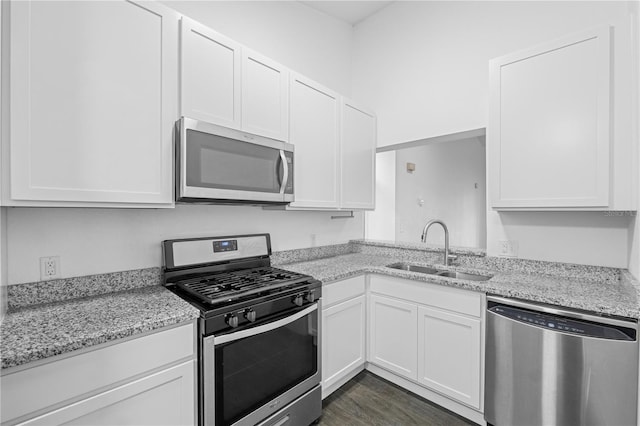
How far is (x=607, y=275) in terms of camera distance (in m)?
1.84

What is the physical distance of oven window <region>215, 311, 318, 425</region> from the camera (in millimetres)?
1387

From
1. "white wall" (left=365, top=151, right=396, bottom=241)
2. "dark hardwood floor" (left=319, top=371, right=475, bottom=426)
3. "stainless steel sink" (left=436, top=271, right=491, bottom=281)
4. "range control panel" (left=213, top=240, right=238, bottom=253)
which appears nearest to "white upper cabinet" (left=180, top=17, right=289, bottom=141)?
"range control panel" (left=213, top=240, right=238, bottom=253)

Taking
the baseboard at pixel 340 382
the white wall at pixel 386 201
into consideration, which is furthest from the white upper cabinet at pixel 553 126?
the white wall at pixel 386 201

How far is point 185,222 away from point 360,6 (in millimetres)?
2731

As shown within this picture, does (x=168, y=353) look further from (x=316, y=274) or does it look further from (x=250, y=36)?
(x=250, y=36)

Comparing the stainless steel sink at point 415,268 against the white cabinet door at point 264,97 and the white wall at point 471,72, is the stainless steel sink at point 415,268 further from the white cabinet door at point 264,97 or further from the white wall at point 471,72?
the white cabinet door at point 264,97

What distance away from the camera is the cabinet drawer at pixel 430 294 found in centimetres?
185

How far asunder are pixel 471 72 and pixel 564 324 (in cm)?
197

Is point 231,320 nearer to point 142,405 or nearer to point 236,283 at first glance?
point 236,283

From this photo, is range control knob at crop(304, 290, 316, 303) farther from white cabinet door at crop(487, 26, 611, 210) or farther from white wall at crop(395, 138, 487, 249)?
white wall at crop(395, 138, 487, 249)

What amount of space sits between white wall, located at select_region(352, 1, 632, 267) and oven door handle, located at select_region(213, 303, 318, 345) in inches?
61.6

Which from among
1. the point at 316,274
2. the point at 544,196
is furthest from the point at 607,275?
the point at 316,274

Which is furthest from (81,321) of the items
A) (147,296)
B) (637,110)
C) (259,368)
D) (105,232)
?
(637,110)

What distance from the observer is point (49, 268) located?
1417mm
